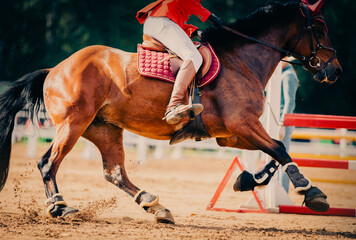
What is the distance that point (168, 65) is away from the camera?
175 inches

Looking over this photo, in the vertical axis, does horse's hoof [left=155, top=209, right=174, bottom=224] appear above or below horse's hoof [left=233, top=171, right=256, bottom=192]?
below

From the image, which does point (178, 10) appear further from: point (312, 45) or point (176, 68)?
point (312, 45)

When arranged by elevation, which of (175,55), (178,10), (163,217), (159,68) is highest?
(178,10)

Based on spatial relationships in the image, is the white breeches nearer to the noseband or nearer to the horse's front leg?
the horse's front leg

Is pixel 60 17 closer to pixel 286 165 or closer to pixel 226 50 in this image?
pixel 226 50

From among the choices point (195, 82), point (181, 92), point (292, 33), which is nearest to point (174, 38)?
point (195, 82)

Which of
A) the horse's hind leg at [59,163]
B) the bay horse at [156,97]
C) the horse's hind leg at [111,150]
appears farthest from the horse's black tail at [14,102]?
the horse's hind leg at [111,150]

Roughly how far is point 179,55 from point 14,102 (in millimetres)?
2103

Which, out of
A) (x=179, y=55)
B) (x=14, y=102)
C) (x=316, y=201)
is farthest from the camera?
(x=14, y=102)

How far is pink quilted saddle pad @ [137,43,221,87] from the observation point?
4363 millimetres

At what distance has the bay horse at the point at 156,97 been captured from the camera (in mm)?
4340

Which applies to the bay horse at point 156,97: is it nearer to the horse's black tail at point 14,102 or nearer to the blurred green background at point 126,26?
the horse's black tail at point 14,102

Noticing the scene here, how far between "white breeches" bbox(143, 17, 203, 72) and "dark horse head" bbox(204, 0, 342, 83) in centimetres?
54

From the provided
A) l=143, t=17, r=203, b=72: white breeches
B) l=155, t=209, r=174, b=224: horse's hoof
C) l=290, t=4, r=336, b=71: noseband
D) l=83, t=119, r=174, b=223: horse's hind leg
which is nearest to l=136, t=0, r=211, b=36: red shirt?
l=143, t=17, r=203, b=72: white breeches
